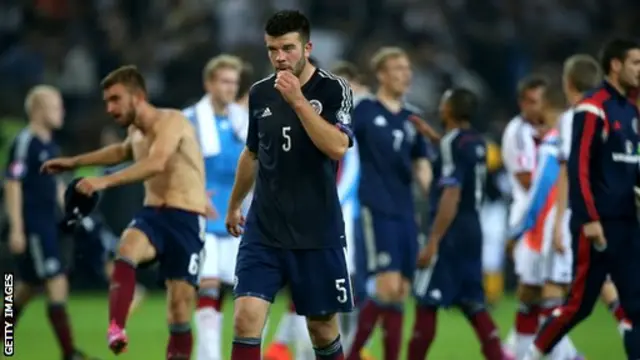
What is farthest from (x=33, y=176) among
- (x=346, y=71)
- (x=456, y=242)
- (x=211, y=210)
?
(x=456, y=242)

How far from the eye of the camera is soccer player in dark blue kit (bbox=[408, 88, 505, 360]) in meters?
10.6

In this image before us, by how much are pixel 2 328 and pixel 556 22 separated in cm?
1242

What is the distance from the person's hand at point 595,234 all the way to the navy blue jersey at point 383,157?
2.21 m

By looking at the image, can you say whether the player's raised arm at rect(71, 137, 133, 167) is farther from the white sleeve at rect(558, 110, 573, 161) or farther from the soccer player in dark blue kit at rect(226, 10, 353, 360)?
the white sleeve at rect(558, 110, 573, 161)

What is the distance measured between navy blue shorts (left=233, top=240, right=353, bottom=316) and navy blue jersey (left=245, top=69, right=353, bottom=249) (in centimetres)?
5

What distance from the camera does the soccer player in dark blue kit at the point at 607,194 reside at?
9180mm

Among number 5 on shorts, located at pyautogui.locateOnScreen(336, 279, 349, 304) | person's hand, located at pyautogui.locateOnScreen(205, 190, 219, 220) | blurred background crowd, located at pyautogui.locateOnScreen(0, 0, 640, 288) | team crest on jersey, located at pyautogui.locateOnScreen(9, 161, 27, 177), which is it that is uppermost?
blurred background crowd, located at pyautogui.locateOnScreen(0, 0, 640, 288)

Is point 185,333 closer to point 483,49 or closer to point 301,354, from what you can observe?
point 301,354

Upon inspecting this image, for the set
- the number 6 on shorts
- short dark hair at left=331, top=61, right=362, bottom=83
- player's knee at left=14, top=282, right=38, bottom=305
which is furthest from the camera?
player's knee at left=14, top=282, right=38, bottom=305

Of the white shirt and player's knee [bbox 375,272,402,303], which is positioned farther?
the white shirt

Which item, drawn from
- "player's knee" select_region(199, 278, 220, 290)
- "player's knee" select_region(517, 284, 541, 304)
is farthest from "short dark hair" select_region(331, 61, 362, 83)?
"player's knee" select_region(517, 284, 541, 304)

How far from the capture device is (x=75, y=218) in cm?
914

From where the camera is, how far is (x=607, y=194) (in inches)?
366

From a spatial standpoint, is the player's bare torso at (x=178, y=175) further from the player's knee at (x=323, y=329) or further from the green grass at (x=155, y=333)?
the green grass at (x=155, y=333)
